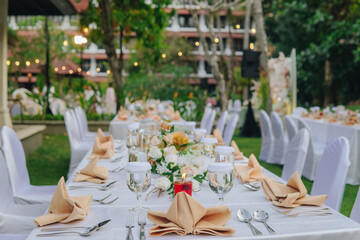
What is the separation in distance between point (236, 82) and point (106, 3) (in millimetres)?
24365

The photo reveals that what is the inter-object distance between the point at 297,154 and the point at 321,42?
54.4 feet

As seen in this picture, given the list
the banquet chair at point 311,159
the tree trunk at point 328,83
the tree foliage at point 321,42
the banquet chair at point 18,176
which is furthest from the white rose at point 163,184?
the tree trunk at point 328,83

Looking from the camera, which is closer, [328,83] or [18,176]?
[18,176]

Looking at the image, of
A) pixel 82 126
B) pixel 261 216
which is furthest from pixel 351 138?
pixel 261 216

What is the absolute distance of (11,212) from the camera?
10.5 feet

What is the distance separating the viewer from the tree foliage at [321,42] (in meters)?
16.3

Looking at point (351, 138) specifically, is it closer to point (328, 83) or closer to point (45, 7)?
point (45, 7)

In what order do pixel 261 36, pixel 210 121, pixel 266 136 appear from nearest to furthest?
pixel 210 121
pixel 266 136
pixel 261 36

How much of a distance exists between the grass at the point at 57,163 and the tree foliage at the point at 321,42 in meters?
6.46

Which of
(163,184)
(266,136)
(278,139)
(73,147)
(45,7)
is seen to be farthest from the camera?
(45,7)

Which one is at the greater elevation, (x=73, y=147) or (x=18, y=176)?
(x=18, y=176)

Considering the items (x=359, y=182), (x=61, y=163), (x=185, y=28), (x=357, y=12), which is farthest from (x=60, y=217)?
(x=185, y=28)

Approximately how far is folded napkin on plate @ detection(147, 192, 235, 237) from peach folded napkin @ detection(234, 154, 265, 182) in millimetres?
912

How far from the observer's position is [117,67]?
39.9 ft
